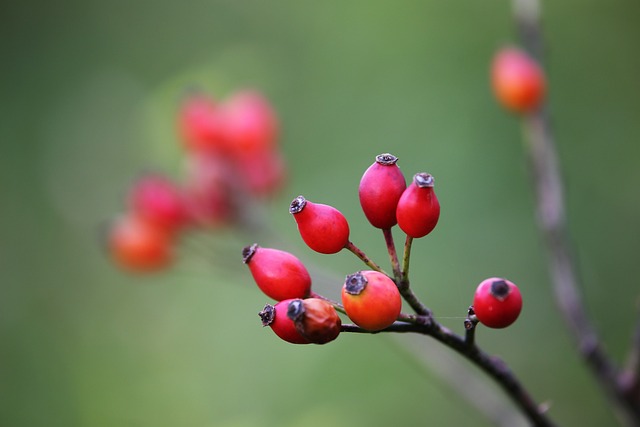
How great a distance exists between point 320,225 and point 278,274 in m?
0.09

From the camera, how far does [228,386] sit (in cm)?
291

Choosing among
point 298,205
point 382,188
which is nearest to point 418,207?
point 382,188

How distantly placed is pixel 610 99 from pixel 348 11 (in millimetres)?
1919

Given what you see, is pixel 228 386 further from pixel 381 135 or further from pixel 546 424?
pixel 546 424

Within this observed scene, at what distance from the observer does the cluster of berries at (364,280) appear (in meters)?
0.75

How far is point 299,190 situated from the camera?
3.55 meters

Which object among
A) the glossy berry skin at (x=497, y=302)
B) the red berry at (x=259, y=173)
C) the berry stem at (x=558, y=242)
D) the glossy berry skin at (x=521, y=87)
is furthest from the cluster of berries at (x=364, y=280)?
the red berry at (x=259, y=173)

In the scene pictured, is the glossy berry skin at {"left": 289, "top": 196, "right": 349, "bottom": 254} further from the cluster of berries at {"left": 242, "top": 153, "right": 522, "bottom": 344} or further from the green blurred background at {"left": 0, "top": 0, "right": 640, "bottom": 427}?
the green blurred background at {"left": 0, "top": 0, "right": 640, "bottom": 427}

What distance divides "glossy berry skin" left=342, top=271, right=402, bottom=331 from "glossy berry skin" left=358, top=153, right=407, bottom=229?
115 mm

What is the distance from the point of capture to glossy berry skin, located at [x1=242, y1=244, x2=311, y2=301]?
87 centimetres

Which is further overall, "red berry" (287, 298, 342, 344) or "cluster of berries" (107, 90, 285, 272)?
"cluster of berries" (107, 90, 285, 272)

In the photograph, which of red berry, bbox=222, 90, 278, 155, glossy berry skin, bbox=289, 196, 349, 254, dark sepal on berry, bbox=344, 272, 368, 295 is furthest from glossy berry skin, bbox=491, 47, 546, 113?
dark sepal on berry, bbox=344, 272, 368, 295

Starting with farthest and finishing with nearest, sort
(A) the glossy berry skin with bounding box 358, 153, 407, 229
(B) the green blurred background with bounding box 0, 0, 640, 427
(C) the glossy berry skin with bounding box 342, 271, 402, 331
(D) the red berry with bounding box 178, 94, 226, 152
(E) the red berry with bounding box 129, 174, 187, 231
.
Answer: (B) the green blurred background with bounding box 0, 0, 640, 427 → (D) the red berry with bounding box 178, 94, 226, 152 → (E) the red berry with bounding box 129, 174, 187, 231 → (A) the glossy berry skin with bounding box 358, 153, 407, 229 → (C) the glossy berry skin with bounding box 342, 271, 402, 331

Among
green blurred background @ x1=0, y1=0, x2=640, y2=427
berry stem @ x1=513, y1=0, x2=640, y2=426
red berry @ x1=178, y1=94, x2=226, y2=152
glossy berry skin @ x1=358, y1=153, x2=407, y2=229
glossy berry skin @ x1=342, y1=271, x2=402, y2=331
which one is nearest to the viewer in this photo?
glossy berry skin @ x1=342, y1=271, x2=402, y2=331
